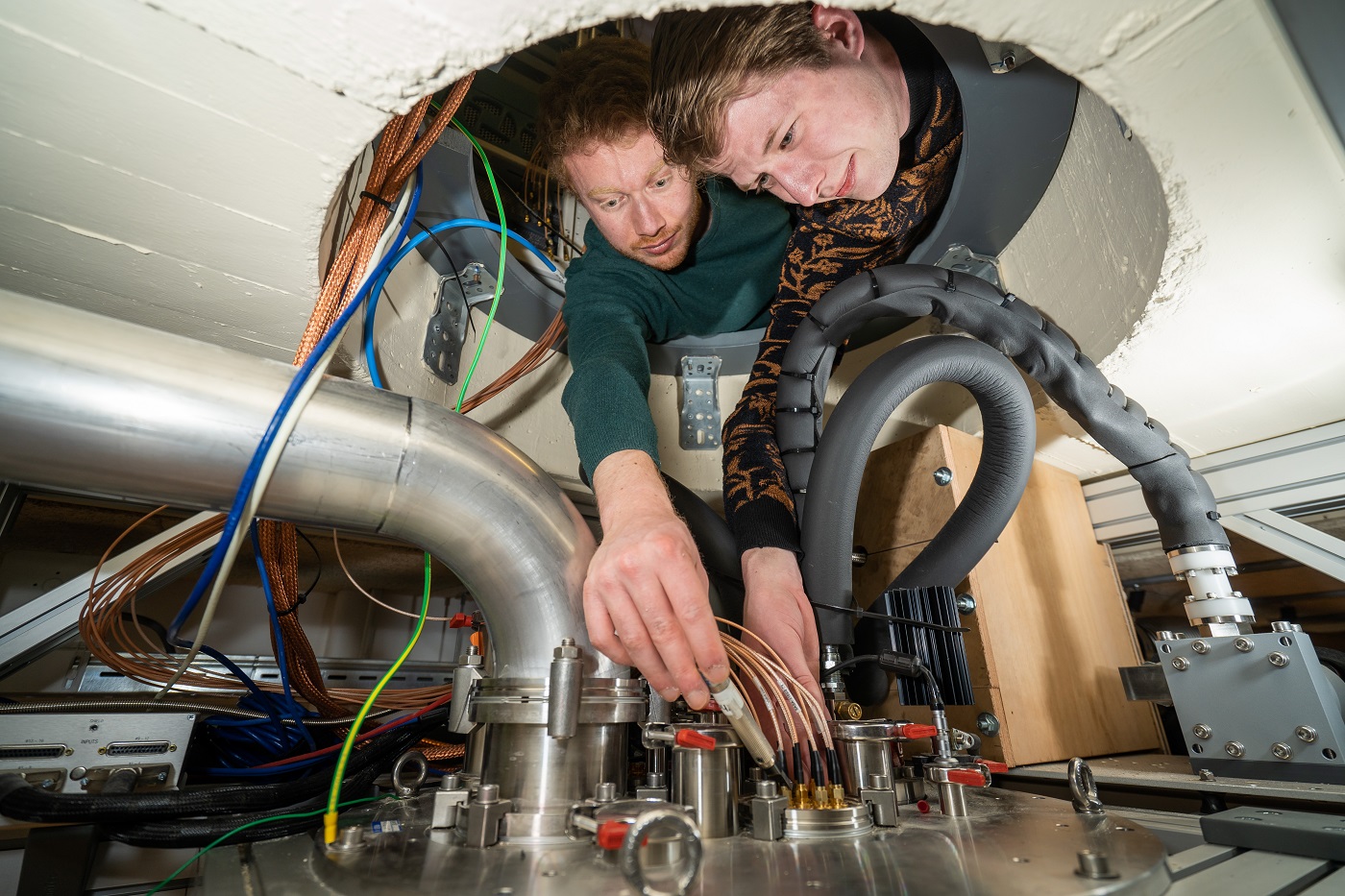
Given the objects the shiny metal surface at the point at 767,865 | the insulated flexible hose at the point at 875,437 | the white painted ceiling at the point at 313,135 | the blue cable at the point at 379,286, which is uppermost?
the blue cable at the point at 379,286

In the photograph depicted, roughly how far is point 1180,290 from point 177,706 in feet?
4.92

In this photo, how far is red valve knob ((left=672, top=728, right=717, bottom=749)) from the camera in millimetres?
535

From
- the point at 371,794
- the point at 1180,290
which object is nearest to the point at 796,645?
the point at 371,794

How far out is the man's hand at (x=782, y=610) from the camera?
0.83 metres

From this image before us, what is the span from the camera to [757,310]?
1533 mm

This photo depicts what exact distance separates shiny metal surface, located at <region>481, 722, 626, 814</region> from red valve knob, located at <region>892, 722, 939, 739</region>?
1.02ft

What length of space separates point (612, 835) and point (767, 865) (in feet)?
0.46

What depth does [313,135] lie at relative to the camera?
2.08ft

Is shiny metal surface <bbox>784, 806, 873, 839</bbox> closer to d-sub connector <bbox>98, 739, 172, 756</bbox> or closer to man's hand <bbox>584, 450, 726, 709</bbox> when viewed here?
man's hand <bbox>584, 450, 726, 709</bbox>

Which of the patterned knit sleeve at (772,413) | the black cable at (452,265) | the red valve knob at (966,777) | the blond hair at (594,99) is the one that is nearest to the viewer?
the red valve knob at (966,777)

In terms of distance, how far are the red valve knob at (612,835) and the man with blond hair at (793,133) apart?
434 millimetres

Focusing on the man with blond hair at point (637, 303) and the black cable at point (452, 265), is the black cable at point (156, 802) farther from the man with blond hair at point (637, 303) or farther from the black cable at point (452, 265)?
the black cable at point (452, 265)

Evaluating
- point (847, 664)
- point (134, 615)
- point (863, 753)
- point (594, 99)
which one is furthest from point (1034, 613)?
point (134, 615)

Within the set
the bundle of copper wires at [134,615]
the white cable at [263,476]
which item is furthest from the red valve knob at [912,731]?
the bundle of copper wires at [134,615]
